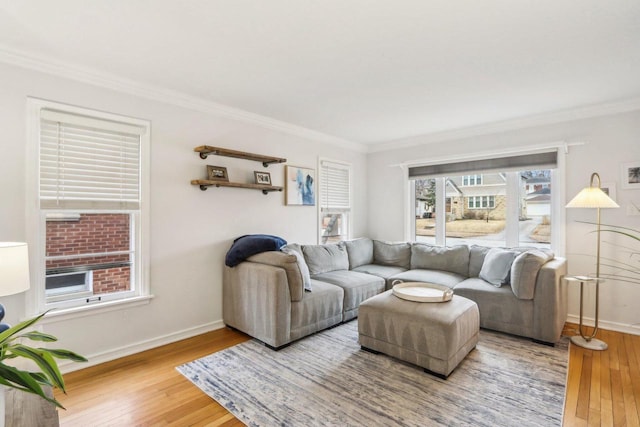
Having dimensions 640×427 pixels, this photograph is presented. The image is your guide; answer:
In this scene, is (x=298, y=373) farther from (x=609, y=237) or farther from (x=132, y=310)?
(x=609, y=237)

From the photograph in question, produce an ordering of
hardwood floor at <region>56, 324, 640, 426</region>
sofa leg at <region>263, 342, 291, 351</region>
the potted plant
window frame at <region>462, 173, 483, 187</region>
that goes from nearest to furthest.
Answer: the potted plant
hardwood floor at <region>56, 324, 640, 426</region>
sofa leg at <region>263, 342, 291, 351</region>
window frame at <region>462, 173, 483, 187</region>

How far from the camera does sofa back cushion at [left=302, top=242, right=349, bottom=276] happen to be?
3.89 metres

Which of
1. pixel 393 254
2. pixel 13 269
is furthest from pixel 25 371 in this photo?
pixel 393 254

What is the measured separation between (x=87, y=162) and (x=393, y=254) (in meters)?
3.76

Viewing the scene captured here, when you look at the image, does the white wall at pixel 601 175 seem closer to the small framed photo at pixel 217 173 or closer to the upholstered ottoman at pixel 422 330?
the upholstered ottoman at pixel 422 330

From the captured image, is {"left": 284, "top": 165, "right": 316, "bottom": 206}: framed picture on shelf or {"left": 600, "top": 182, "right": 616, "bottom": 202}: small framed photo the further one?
{"left": 284, "top": 165, "right": 316, "bottom": 206}: framed picture on shelf

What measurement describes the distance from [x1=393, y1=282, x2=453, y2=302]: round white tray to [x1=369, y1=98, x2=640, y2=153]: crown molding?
2.36 meters

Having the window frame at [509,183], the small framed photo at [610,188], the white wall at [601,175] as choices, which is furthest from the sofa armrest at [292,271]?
the small framed photo at [610,188]

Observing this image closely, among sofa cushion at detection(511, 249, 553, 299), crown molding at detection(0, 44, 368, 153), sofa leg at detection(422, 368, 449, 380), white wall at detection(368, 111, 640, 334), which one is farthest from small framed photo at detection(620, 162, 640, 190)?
crown molding at detection(0, 44, 368, 153)

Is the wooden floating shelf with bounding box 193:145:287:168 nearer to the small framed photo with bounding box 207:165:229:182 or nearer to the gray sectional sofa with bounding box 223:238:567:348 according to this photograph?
the small framed photo with bounding box 207:165:229:182

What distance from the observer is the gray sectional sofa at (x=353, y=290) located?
9.55ft

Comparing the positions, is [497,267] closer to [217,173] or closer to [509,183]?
[509,183]

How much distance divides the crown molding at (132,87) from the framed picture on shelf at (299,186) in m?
0.50

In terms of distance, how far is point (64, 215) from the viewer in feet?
8.46
